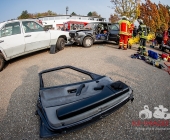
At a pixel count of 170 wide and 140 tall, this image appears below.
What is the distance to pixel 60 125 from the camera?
68.4 inches

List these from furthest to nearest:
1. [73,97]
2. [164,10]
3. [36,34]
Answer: [164,10]
[36,34]
[73,97]

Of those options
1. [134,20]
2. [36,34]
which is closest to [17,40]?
[36,34]

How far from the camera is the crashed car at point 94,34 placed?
795 centimetres

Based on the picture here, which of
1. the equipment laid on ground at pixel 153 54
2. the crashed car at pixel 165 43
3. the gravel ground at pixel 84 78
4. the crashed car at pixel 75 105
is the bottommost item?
the gravel ground at pixel 84 78

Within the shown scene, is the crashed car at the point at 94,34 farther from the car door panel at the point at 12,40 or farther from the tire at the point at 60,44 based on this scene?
the car door panel at the point at 12,40

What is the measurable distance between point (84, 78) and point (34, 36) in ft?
11.5

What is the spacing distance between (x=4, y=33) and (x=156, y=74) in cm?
576

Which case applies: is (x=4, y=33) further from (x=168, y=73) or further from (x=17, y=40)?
(x=168, y=73)

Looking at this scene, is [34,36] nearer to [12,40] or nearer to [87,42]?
[12,40]

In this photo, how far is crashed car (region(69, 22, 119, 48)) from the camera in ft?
26.1

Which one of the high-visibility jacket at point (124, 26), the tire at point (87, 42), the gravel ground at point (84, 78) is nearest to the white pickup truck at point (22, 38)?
the gravel ground at point (84, 78)

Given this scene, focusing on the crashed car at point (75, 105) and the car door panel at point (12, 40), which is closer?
the crashed car at point (75, 105)

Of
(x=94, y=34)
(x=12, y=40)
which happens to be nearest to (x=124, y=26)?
(x=94, y=34)

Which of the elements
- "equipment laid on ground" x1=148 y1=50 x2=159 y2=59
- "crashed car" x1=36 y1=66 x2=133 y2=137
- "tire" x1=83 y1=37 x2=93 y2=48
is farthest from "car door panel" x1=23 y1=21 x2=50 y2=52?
"equipment laid on ground" x1=148 y1=50 x2=159 y2=59
